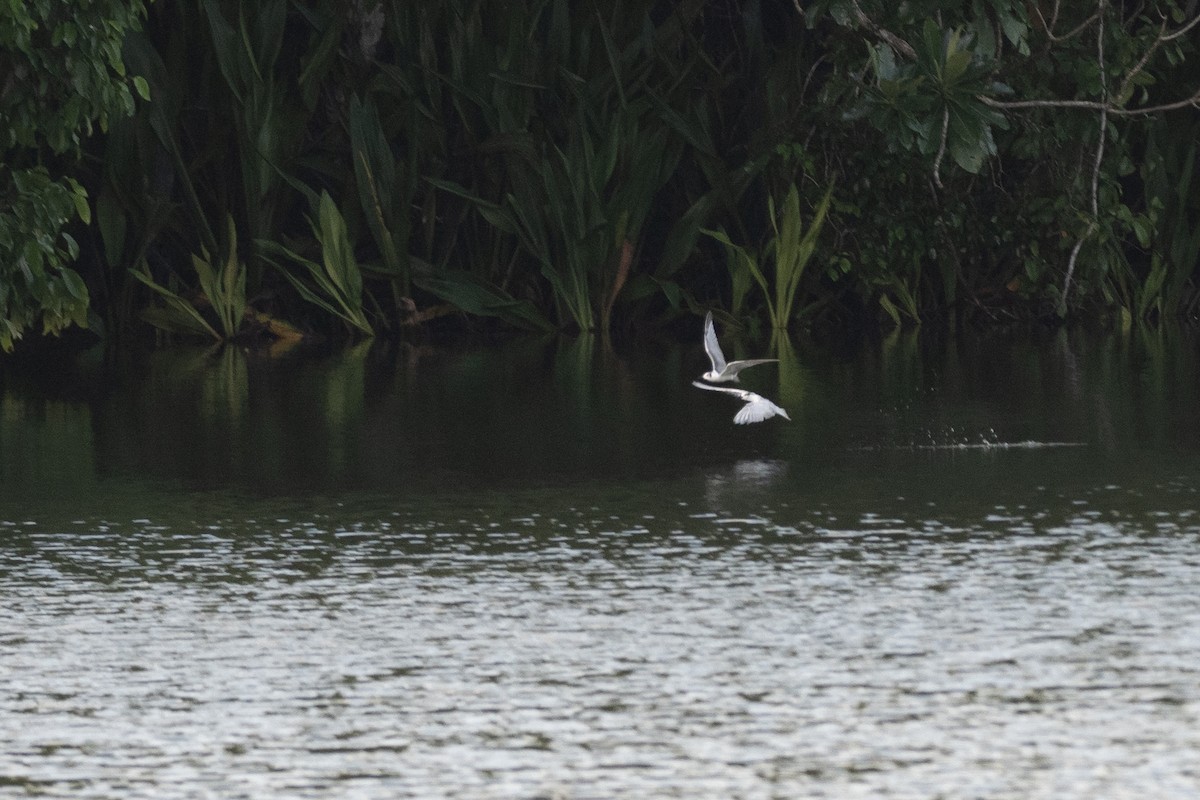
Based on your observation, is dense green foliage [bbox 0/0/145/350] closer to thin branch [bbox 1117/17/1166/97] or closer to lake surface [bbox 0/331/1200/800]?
lake surface [bbox 0/331/1200/800]

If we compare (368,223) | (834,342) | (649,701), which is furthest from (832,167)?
(649,701)

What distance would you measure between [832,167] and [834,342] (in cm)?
164

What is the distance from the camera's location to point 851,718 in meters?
5.08

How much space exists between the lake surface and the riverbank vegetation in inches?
267

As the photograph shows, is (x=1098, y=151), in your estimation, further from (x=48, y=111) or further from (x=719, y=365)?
(x=48, y=111)

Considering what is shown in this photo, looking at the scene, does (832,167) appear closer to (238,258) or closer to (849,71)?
(849,71)

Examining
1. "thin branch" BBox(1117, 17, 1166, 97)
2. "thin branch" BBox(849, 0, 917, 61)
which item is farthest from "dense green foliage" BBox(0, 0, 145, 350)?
"thin branch" BBox(1117, 17, 1166, 97)

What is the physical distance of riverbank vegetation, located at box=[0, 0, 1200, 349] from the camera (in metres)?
19.0

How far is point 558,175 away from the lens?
19406 millimetres

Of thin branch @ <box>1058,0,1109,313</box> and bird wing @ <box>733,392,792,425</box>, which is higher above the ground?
thin branch @ <box>1058,0,1109,313</box>

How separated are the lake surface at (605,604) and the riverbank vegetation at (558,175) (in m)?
6.78

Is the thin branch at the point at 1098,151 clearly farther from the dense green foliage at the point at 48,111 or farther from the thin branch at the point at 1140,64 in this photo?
the dense green foliage at the point at 48,111

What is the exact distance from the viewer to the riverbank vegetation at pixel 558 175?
1895 centimetres

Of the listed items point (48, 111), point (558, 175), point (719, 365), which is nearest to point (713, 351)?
point (719, 365)
